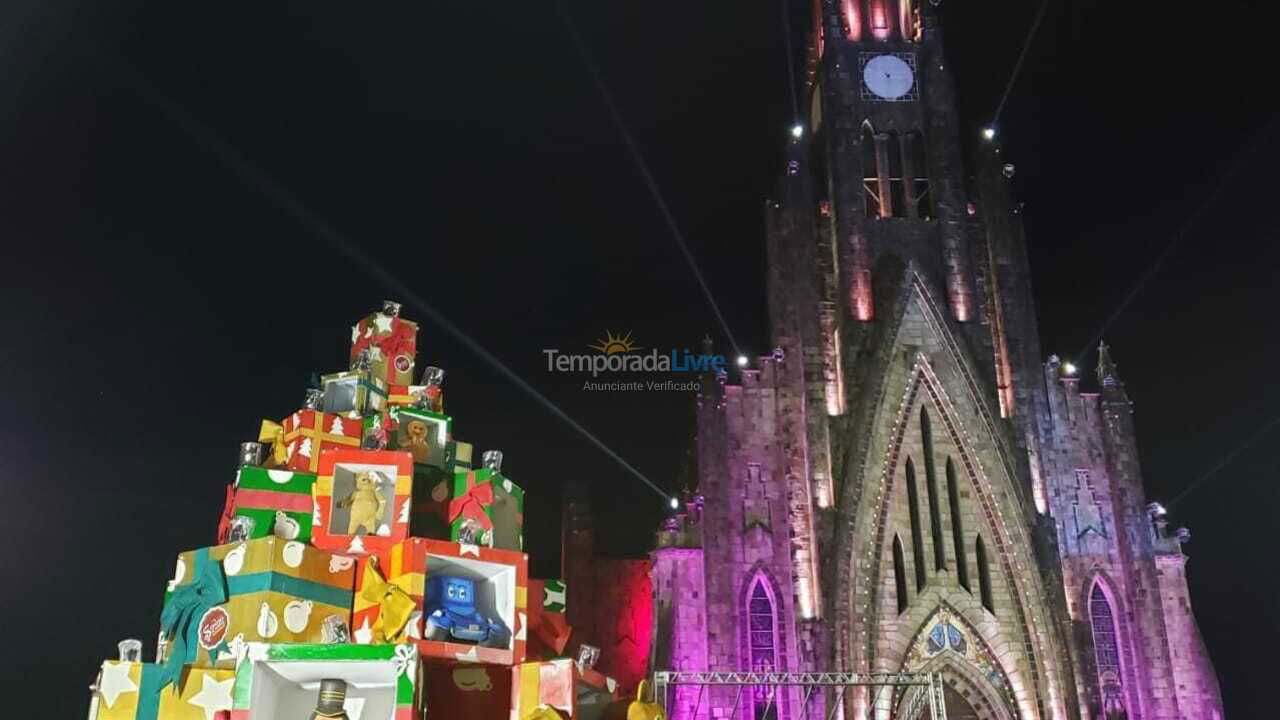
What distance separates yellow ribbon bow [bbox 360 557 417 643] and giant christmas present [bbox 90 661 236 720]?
6.68 feet

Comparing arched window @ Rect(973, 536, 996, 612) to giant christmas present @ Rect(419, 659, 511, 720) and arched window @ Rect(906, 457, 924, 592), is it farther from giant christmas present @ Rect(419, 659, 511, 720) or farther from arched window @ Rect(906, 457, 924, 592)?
giant christmas present @ Rect(419, 659, 511, 720)

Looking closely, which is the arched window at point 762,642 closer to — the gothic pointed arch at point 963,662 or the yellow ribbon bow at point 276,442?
the gothic pointed arch at point 963,662

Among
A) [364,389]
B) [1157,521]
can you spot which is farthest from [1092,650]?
[364,389]

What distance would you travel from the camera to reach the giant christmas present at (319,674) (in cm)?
1437

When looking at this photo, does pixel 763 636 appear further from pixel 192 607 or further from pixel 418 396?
pixel 192 607

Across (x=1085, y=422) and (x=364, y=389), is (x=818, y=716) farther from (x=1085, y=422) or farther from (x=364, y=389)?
(x=364, y=389)

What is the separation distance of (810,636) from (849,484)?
415 centimetres

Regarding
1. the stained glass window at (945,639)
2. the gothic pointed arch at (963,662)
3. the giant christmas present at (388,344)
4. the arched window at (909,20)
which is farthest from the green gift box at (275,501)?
the arched window at (909,20)

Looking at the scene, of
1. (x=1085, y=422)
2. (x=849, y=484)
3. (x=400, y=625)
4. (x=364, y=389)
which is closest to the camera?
(x=400, y=625)

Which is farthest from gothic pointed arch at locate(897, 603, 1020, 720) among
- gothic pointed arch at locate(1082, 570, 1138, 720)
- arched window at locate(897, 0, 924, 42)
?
arched window at locate(897, 0, 924, 42)

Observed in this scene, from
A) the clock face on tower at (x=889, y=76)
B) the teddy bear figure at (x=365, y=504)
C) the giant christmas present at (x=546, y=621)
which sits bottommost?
the giant christmas present at (x=546, y=621)

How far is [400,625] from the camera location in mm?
16656

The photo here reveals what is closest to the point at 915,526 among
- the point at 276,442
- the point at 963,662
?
the point at 963,662

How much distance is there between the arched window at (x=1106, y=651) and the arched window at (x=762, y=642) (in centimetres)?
830
